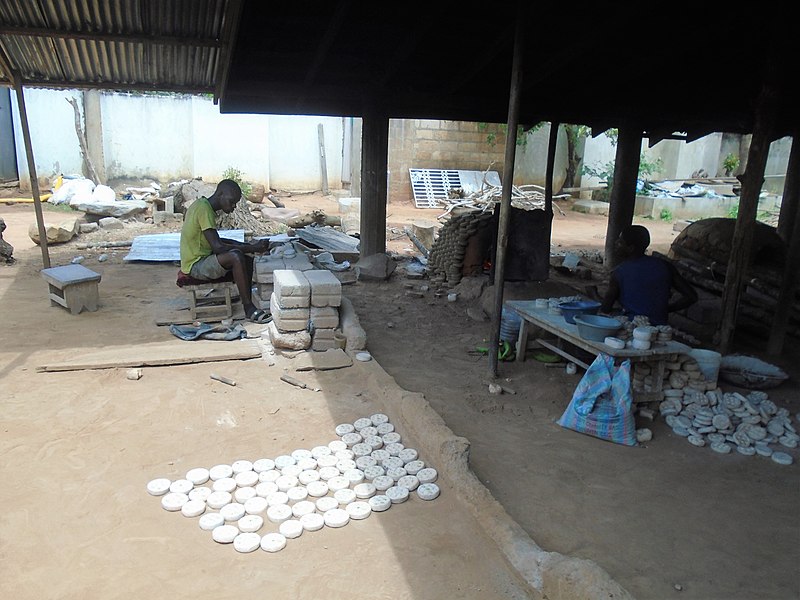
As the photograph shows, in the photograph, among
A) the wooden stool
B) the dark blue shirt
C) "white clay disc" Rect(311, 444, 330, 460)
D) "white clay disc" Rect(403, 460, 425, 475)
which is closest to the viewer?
"white clay disc" Rect(403, 460, 425, 475)

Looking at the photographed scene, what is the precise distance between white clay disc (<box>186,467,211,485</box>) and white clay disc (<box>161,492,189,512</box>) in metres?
0.14

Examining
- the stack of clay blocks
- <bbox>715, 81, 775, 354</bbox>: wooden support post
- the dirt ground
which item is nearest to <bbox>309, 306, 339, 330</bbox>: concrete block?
the stack of clay blocks

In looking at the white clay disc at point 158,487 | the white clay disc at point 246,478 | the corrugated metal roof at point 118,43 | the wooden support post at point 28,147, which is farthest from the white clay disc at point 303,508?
the wooden support post at point 28,147

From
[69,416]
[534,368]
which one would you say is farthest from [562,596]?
[69,416]

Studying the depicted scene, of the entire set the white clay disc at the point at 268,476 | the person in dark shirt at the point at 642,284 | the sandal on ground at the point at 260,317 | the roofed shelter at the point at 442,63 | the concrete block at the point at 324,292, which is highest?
the roofed shelter at the point at 442,63

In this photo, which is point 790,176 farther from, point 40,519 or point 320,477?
point 40,519

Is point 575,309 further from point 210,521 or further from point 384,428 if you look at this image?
point 210,521

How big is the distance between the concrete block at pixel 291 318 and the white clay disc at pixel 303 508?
231cm

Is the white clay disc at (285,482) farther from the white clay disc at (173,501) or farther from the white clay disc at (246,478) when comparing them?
the white clay disc at (173,501)

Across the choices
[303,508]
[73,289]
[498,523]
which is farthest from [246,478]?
[73,289]

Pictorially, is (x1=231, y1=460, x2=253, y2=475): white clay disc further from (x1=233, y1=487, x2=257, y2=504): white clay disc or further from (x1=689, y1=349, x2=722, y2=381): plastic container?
(x1=689, y1=349, x2=722, y2=381): plastic container

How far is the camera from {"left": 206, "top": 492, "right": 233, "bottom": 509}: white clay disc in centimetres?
318

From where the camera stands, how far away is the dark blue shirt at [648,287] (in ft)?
16.4

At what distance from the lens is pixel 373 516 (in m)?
3.18
